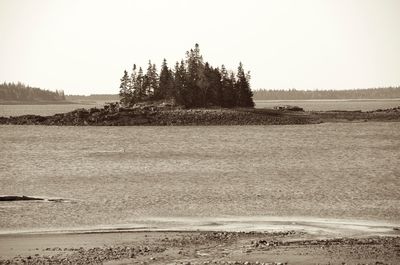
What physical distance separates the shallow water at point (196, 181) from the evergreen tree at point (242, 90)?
61.5 meters

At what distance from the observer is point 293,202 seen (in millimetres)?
33250

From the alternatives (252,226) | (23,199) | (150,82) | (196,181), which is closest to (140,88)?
(150,82)

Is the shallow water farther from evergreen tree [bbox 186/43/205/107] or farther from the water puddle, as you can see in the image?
evergreen tree [bbox 186/43/205/107]

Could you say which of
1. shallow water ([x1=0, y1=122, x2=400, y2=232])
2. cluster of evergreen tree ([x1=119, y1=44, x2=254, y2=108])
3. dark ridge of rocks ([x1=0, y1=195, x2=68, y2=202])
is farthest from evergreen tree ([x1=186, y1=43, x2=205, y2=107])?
dark ridge of rocks ([x1=0, y1=195, x2=68, y2=202])

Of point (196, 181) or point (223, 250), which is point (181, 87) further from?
point (223, 250)

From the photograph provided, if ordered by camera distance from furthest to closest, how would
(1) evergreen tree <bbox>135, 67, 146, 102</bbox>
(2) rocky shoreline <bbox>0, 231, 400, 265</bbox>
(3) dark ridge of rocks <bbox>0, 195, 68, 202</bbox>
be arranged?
(1) evergreen tree <bbox>135, 67, 146, 102</bbox>
(3) dark ridge of rocks <bbox>0, 195, 68, 202</bbox>
(2) rocky shoreline <bbox>0, 231, 400, 265</bbox>

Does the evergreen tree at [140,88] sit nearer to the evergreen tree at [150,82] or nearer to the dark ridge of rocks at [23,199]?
the evergreen tree at [150,82]

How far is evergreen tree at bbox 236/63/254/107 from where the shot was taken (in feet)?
→ 474

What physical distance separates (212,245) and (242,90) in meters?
126

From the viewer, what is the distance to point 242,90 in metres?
147

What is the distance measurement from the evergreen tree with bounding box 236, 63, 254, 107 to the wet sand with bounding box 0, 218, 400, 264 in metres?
119

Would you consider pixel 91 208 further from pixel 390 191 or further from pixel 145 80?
pixel 145 80

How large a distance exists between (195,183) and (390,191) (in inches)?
477

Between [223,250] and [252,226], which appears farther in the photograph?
[252,226]
